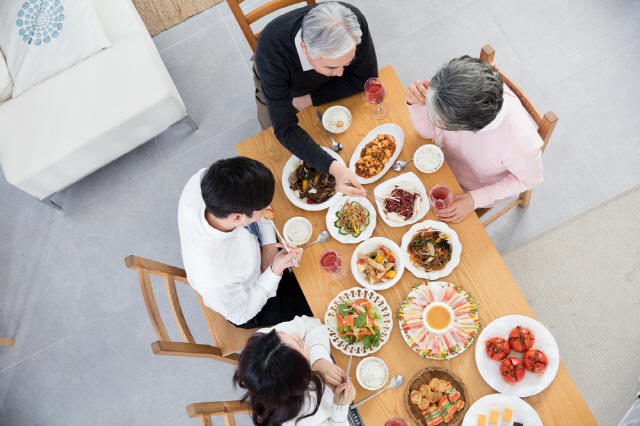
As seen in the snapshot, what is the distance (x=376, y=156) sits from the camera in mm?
1893

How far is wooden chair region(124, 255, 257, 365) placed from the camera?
70.8 inches

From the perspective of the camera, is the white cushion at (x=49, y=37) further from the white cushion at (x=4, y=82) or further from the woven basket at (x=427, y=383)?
the woven basket at (x=427, y=383)

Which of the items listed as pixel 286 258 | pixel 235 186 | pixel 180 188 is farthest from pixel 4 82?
pixel 286 258

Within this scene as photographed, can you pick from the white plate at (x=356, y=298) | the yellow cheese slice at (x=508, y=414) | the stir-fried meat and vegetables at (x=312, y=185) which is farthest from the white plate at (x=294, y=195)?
the yellow cheese slice at (x=508, y=414)

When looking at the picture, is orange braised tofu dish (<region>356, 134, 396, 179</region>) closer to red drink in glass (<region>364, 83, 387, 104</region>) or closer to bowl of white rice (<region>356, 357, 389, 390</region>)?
red drink in glass (<region>364, 83, 387, 104</region>)

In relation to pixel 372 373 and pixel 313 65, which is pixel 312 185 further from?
pixel 372 373

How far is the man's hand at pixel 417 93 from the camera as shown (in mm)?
1796

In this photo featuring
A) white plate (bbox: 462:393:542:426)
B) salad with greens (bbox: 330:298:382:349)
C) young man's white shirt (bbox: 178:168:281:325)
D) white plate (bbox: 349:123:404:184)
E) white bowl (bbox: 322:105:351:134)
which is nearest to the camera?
white plate (bbox: 462:393:542:426)

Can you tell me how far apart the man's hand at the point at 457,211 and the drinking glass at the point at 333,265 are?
0.45 metres

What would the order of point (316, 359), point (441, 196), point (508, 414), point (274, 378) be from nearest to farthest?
point (274, 378) → point (508, 414) → point (316, 359) → point (441, 196)

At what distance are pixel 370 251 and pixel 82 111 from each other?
207cm

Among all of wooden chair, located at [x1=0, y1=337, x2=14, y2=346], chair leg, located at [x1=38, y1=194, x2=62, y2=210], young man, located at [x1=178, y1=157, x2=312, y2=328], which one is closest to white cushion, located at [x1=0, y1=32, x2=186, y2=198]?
chair leg, located at [x1=38, y1=194, x2=62, y2=210]

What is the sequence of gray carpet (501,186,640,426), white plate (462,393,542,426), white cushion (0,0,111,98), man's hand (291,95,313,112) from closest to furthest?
white plate (462,393,542,426)
man's hand (291,95,313,112)
gray carpet (501,186,640,426)
white cushion (0,0,111,98)

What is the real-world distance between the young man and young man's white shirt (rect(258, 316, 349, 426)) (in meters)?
0.27
